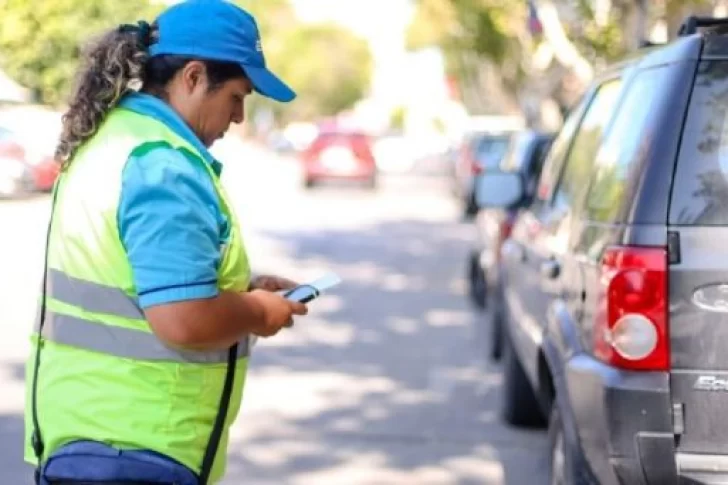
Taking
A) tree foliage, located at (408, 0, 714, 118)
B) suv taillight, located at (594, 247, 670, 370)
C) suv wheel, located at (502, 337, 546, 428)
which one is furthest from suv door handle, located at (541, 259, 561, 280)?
tree foliage, located at (408, 0, 714, 118)

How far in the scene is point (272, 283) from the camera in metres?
3.36

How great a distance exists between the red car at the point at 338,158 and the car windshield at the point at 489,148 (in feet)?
18.2

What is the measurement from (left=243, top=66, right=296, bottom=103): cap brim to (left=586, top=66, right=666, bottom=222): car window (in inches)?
57.4

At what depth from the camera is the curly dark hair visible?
112 inches

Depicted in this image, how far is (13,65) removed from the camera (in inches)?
196

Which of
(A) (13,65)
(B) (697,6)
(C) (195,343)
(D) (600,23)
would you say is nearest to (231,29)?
(C) (195,343)

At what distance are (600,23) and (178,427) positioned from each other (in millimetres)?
20868

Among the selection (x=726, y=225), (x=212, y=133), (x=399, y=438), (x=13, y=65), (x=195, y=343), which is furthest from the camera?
(x=399, y=438)

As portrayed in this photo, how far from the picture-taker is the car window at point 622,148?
4273 millimetres

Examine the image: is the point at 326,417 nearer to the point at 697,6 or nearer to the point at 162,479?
the point at 162,479

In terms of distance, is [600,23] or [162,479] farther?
[600,23]

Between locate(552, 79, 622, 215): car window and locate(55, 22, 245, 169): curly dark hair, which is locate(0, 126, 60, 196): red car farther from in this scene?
locate(55, 22, 245, 169): curly dark hair

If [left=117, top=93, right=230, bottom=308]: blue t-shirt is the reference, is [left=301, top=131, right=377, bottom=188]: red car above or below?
below

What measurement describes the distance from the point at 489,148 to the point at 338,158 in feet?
22.4
